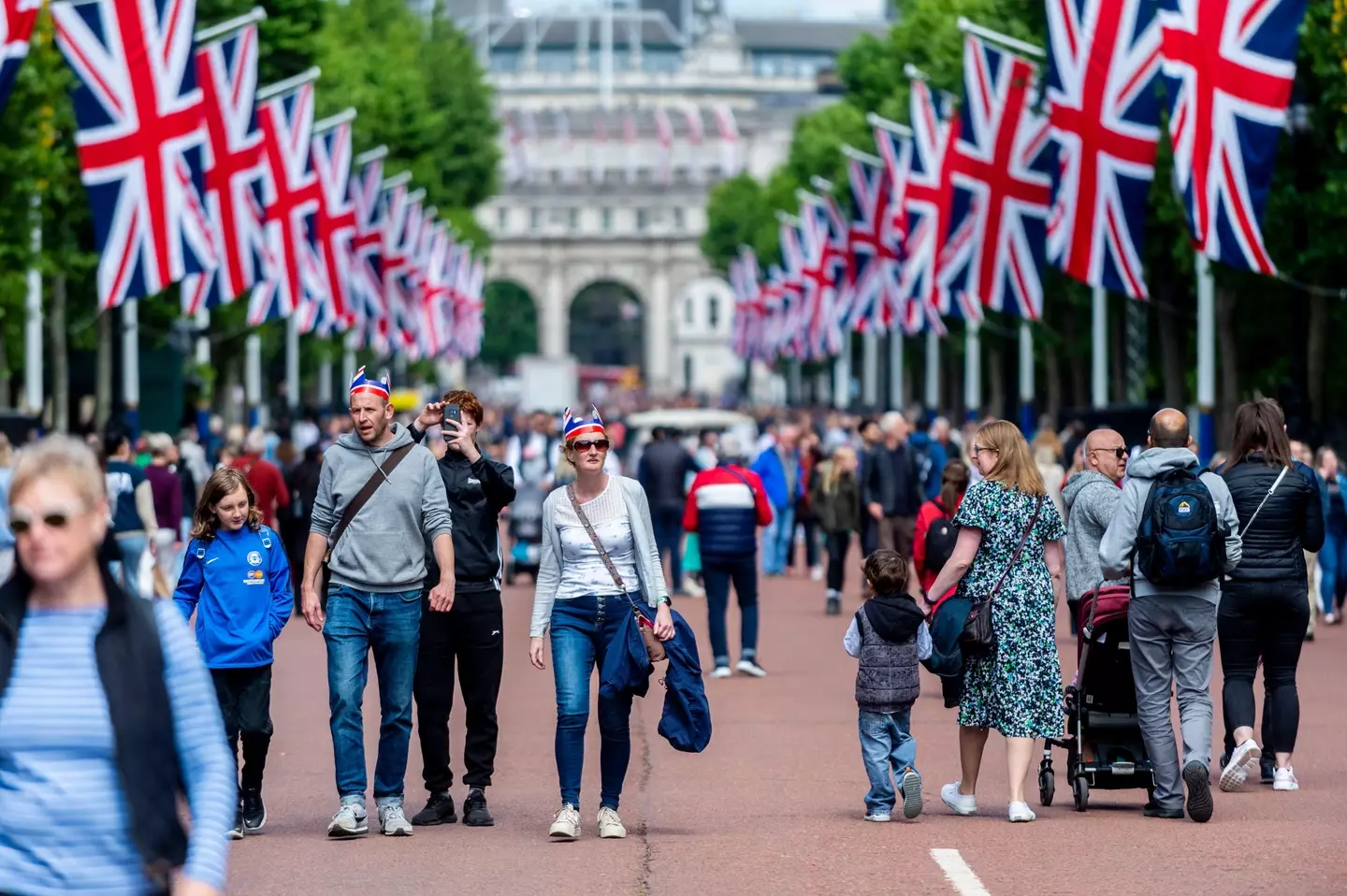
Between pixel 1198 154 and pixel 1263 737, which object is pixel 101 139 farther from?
pixel 1263 737

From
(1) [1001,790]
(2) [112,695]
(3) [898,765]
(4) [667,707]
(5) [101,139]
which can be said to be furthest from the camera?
(5) [101,139]

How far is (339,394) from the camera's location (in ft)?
258

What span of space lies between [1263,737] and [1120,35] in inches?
533

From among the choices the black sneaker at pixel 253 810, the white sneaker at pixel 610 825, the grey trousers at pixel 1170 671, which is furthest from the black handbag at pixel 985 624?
the black sneaker at pixel 253 810

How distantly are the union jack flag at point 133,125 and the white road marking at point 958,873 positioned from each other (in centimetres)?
1592

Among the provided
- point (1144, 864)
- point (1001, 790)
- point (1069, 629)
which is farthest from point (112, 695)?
point (1069, 629)

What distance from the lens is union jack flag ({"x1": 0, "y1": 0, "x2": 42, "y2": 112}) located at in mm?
19344

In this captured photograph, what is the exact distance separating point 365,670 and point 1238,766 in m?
3.76

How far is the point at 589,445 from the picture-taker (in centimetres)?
999

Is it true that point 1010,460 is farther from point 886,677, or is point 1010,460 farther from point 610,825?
point 610,825

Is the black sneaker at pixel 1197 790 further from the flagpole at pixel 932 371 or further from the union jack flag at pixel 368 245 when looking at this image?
the flagpole at pixel 932 371

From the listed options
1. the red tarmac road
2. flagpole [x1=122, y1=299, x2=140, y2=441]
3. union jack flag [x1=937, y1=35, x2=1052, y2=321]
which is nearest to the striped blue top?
the red tarmac road

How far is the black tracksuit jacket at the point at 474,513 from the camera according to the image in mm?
10461

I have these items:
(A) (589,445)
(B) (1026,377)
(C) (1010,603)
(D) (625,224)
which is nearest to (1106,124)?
(C) (1010,603)
